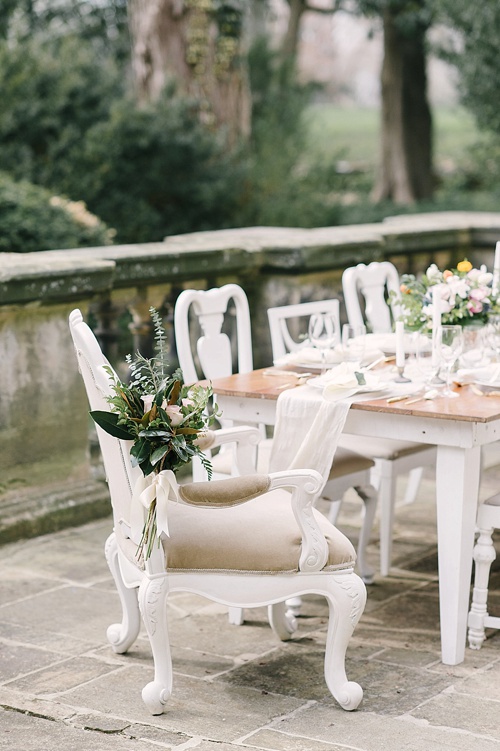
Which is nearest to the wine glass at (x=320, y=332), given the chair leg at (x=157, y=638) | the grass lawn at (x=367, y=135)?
the chair leg at (x=157, y=638)

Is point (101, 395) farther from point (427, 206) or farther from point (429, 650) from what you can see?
point (427, 206)

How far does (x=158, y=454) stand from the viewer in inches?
127

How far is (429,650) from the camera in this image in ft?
12.9

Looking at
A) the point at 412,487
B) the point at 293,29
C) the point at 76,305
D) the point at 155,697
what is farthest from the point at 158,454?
the point at 293,29

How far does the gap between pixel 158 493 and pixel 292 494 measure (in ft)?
1.25

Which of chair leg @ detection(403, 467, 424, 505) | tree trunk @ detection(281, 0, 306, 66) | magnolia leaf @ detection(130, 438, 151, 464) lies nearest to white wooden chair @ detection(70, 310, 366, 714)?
magnolia leaf @ detection(130, 438, 151, 464)

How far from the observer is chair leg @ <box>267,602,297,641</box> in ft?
12.9

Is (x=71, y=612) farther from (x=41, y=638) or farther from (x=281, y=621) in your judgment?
(x=281, y=621)

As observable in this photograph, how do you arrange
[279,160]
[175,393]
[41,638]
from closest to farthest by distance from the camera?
1. [175,393]
2. [41,638]
3. [279,160]

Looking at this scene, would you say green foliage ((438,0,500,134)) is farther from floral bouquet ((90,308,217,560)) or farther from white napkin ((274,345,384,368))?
floral bouquet ((90,308,217,560))

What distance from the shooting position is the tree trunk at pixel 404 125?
16672 millimetres

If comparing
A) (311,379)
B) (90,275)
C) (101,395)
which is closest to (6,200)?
(90,275)

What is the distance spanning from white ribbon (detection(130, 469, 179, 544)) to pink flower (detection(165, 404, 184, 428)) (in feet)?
0.47

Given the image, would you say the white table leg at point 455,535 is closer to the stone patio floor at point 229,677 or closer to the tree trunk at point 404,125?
the stone patio floor at point 229,677
